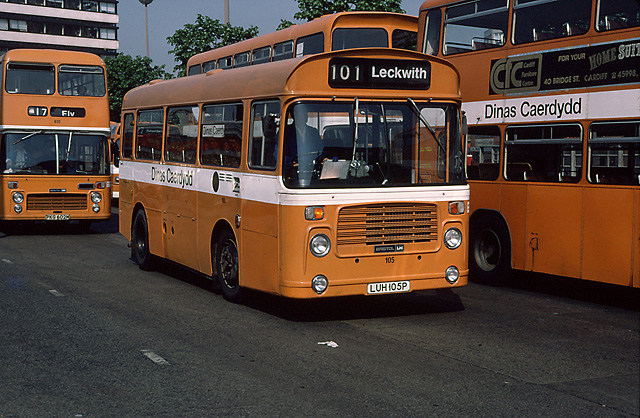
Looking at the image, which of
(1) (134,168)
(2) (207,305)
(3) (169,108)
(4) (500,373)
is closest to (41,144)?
(1) (134,168)

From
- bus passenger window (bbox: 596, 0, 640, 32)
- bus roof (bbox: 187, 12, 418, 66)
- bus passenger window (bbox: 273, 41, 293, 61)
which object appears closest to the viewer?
bus passenger window (bbox: 596, 0, 640, 32)

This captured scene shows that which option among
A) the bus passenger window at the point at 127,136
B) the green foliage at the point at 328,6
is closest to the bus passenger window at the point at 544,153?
the bus passenger window at the point at 127,136

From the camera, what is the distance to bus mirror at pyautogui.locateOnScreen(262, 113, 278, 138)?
9273 mm

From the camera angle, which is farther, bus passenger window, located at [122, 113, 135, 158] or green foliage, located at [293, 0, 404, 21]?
green foliage, located at [293, 0, 404, 21]

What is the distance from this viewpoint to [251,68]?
10.3 metres

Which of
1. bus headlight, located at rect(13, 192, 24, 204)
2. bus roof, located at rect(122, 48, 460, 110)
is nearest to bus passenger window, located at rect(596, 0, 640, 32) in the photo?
bus roof, located at rect(122, 48, 460, 110)

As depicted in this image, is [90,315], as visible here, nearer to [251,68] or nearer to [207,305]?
[207,305]

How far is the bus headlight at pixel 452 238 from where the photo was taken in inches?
382

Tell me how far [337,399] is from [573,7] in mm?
6825

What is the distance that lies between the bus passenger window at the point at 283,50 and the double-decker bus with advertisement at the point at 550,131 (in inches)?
140

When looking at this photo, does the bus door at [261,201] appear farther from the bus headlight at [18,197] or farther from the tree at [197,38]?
the tree at [197,38]

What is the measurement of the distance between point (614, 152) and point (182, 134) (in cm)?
568

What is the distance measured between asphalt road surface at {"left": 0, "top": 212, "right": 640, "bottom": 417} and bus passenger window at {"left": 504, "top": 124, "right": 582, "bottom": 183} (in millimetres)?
1598

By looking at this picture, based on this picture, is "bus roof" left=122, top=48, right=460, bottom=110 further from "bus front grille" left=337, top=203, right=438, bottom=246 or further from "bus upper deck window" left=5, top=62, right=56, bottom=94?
"bus upper deck window" left=5, top=62, right=56, bottom=94
